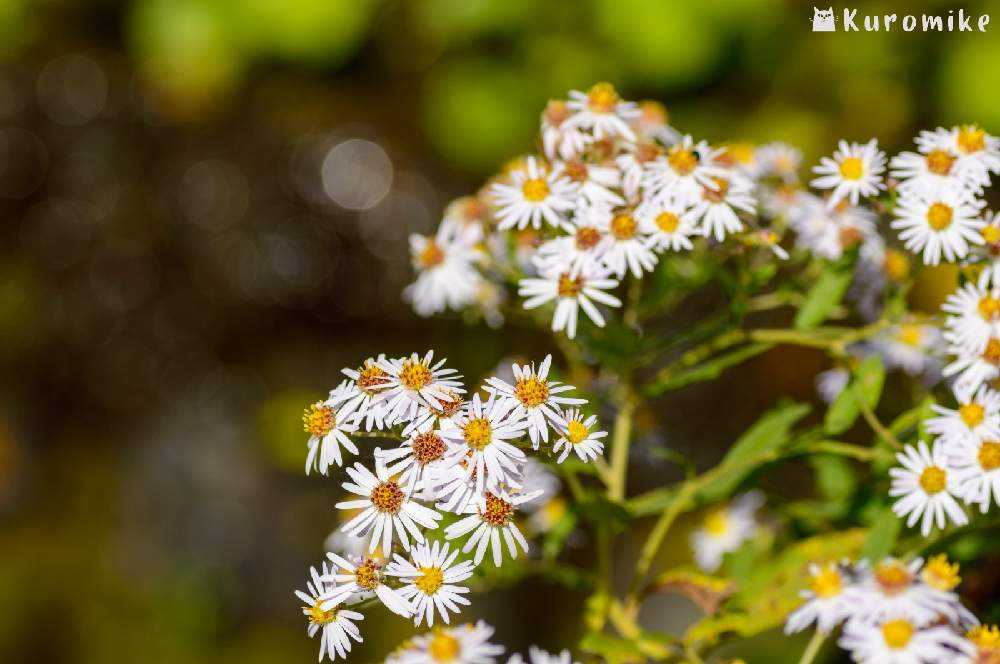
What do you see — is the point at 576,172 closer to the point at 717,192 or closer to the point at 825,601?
the point at 717,192

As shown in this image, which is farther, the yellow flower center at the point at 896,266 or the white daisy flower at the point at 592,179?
the yellow flower center at the point at 896,266

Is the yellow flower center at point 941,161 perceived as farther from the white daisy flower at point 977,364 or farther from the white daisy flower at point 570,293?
the white daisy flower at point 570,293

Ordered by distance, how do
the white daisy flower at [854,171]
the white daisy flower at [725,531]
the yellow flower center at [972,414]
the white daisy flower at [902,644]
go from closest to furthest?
1. the white daisy flower at [902,644]
2. the yellow flower center at [972,414]
3. the white daisy flower at [854,171]
4. the white daisy flower at [725,531]

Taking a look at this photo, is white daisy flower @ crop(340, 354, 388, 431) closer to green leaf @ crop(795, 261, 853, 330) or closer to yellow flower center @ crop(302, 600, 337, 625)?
yellow flower center @ crop(302, 600, 337, 625)

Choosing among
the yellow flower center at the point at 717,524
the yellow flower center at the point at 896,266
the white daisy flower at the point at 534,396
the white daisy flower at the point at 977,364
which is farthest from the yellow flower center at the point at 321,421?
the yellow flower center at the point at 717,524

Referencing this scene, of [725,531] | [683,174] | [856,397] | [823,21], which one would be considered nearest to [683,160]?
[683,174]

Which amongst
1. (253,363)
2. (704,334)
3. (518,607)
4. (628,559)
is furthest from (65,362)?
(704,334)
